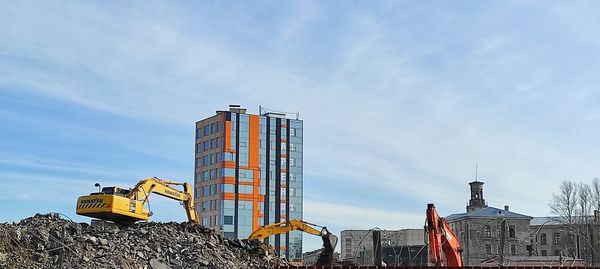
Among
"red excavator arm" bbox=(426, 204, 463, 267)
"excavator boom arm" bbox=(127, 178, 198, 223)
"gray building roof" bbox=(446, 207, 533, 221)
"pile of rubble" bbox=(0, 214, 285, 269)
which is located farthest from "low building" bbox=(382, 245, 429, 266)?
"gray building roof" bbox=(446, 207, 533, 221)

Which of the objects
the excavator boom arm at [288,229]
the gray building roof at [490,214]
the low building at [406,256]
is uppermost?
the gray building roof at [490,214]

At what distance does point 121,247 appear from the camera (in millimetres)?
24203

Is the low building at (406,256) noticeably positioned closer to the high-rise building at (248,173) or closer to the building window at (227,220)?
the high-rise building at (248,173)

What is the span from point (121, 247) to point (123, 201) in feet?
15.4

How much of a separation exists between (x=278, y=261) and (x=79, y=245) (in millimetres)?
9214

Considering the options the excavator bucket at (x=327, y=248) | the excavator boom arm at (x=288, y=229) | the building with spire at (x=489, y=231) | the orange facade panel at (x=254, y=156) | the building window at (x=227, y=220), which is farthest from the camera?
the building with spire at (x=489, y=231)

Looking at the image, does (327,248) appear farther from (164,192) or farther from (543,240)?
(543,240)

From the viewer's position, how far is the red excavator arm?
2373 cm

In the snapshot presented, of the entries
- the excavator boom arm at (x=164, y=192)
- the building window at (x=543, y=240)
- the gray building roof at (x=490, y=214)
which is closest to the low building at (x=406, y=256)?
the excavator boom arm at (x=164, y=192)

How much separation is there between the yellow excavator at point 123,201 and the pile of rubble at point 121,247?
91 cm

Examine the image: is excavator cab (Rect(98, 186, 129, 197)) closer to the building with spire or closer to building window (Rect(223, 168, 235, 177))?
building window (Rect(223, 168, 235, 177))

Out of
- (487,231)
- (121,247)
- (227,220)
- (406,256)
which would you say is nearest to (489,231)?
(487,231)

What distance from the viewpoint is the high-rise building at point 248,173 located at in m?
86.2

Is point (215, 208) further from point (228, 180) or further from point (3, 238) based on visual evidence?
point (3, 238)
